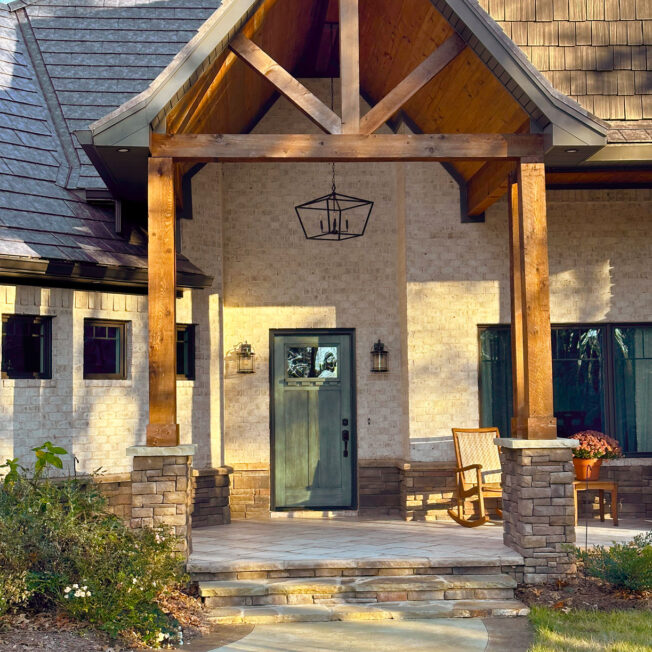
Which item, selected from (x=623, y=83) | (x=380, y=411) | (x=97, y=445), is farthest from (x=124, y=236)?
(x=623, y=83)

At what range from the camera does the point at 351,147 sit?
8164mm

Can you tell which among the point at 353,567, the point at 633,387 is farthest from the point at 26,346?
the point at 633,387

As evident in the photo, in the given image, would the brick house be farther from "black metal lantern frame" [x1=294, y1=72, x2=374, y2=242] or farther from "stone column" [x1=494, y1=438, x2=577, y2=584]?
"stone column" [x1=494, y1=438, x2=577, y2=584]

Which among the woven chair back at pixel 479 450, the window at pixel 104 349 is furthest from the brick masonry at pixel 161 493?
the woven chair back at pixel 479 450

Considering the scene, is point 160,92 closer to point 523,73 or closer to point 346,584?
point 523,73

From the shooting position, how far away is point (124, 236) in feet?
33.6

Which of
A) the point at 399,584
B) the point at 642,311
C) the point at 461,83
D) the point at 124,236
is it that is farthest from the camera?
the point at 642,311

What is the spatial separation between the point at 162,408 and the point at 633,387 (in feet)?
20.2

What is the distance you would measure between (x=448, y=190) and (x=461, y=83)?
6.85 feet

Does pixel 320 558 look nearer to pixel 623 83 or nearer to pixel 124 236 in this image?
pixel 124 236

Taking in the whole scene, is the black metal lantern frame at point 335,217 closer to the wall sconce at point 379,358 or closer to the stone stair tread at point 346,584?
the wall sconce at point 379,358

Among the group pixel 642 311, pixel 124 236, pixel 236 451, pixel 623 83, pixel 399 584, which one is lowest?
pixel 399 584

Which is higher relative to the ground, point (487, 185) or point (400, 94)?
point (400, 94)

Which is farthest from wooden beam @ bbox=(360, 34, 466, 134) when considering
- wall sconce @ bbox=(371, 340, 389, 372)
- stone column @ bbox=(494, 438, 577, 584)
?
wall sconce @ bbox=(371, 340, 389, 372)
